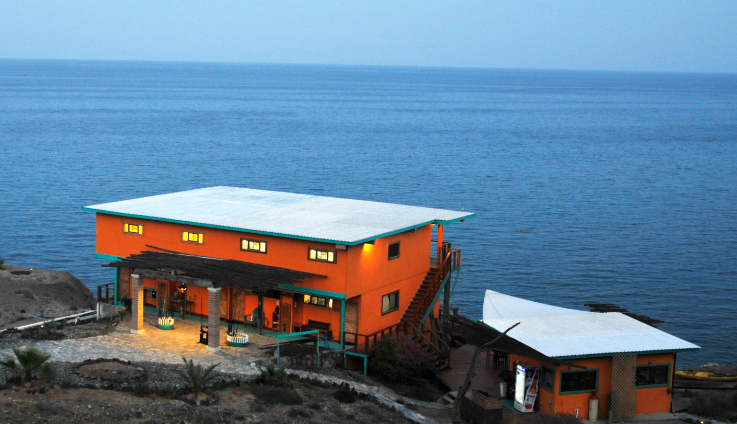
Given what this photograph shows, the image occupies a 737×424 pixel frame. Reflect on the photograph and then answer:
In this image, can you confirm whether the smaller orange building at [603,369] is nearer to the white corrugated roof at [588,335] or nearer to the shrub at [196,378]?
the white corrugated roof at [588,335]

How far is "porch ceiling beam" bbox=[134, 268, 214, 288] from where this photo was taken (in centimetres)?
3281

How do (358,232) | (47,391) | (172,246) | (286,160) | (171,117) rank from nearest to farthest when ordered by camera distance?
(47,391) < (358,232) < (172,246) < (286,160) < (171,117)

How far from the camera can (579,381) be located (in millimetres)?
29125

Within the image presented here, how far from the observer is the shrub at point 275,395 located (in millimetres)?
26547

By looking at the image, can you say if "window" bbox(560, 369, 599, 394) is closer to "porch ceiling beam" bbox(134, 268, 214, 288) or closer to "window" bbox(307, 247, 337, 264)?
"window" bbox(307, 247, 337, 264)

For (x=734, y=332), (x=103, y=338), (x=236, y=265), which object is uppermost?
(x=236, y=265)

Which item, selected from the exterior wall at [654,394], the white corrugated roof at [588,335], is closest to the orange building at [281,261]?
the white corrugated roof at [588,335]

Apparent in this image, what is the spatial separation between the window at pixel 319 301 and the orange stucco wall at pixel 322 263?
220 millimetres

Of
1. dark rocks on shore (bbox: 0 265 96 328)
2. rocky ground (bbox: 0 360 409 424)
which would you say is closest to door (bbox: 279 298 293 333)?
rocky ground (bbox: 0 360 409 424)

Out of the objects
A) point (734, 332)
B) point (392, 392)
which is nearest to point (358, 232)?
point (392, 392)

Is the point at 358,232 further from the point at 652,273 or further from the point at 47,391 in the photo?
the point at 652,273

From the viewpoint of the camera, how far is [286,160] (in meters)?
127

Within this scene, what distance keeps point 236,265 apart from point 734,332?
34.6 meters

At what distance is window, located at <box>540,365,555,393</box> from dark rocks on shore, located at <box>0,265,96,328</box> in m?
24.4
